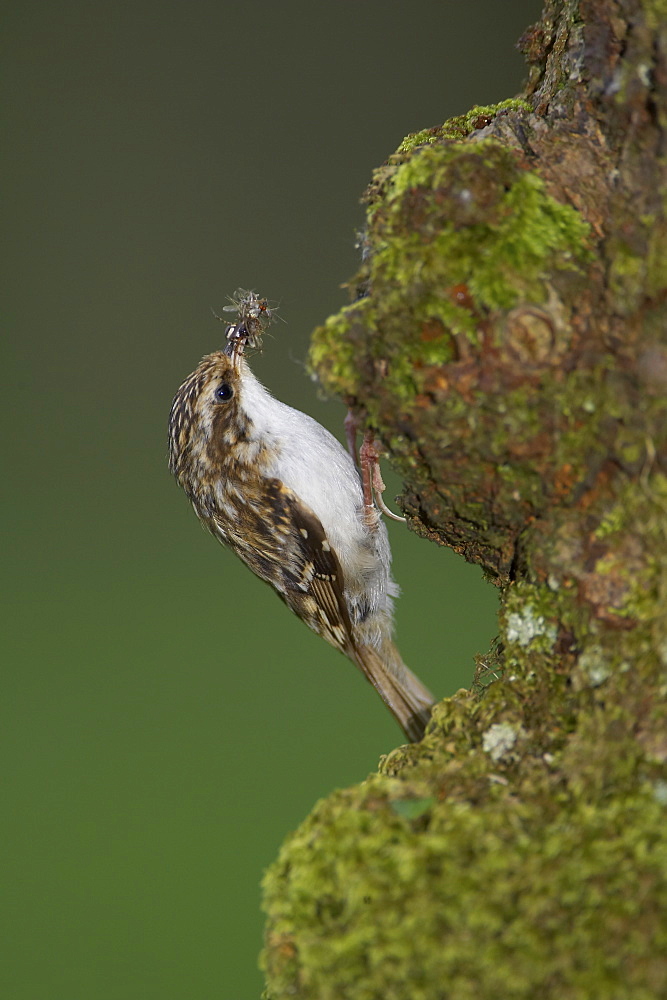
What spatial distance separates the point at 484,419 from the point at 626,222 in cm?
31

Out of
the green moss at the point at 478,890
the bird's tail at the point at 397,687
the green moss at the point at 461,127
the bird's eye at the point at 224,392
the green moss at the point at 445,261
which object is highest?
the bird's eye at the point at 224,392

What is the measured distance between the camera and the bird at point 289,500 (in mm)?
2105

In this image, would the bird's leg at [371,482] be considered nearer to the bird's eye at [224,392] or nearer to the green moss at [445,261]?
the bird's eye at [224,392]

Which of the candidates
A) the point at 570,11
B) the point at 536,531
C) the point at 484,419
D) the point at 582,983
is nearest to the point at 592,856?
the point at 582,983

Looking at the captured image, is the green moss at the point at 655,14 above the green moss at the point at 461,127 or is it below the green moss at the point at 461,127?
below

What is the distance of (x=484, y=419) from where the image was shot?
103 centimetres

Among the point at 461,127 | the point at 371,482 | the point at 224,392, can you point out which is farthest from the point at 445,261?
the point at 224,392

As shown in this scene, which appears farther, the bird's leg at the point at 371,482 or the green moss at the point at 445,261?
the bird's leg at the point at 371,482

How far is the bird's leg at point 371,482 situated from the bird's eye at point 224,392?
0.40 meters

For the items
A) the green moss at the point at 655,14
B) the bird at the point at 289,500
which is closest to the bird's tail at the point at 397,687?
the bird at the point at 289,500

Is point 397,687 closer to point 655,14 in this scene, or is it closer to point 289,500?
point 289,500

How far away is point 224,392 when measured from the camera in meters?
2.11

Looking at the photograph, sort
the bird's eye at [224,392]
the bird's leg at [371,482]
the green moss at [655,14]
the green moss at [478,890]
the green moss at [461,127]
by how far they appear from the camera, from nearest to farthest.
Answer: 1. the green moss at [478,890]
2. the green moss at [655,14]
3. the green moss at [461,127]
4. the bird's leg at [371,482]
5. the bird's eye at [224,392]

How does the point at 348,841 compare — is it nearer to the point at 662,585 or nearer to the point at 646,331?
the point at 662,585
